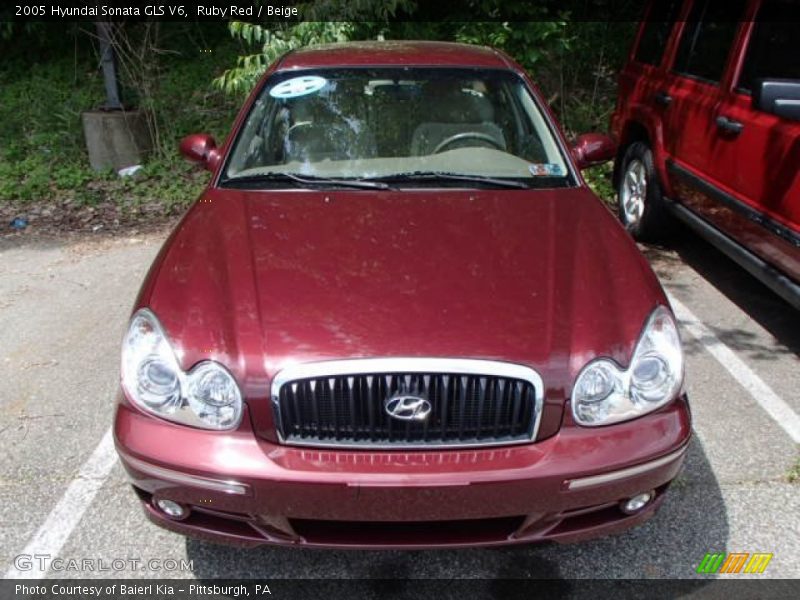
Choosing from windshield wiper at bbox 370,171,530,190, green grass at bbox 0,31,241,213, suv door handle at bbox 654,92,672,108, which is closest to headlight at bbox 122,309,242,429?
windshield wiper at bbox 370,171,530,190

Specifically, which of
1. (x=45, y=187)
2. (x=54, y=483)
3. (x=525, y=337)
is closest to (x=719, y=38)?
(x=525, y=337)

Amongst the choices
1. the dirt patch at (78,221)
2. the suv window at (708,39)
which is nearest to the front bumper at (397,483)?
the suv window at (708,39)

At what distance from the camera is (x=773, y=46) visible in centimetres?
415

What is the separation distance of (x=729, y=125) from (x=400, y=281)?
292 centimetres

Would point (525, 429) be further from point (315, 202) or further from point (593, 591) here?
point (315, 202)

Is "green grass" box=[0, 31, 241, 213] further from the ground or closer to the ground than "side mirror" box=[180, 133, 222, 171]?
closer to the ground

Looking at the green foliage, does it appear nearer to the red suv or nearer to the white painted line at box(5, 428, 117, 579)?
the red suv

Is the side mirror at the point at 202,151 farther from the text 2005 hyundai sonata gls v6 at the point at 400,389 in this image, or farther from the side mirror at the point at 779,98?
the side mirror at the point at 779,98

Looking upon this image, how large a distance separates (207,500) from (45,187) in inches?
247

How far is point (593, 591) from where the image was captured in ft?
7.78

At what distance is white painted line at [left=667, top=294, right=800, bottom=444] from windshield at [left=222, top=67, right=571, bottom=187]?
60.3 inches

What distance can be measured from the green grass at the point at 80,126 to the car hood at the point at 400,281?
175 inches

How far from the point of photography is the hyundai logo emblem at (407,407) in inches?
76.9

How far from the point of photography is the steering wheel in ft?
10.8
